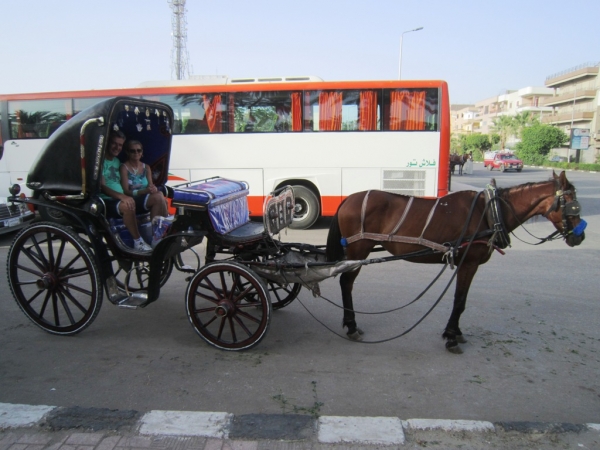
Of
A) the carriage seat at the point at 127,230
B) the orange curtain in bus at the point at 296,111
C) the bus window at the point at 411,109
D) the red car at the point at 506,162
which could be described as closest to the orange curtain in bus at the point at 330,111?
the orange curtain in bus at the point at 296,111

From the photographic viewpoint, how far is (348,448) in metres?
2.72

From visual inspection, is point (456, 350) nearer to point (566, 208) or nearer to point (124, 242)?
point (566, 208)

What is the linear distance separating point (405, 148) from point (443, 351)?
22.5 feet

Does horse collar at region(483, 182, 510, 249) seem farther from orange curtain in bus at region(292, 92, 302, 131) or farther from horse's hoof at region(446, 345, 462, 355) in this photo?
orange curtain in bus at region(292, 92, 302, 131)

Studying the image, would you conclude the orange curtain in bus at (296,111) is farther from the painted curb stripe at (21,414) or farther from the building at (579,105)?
the building at (579,105)

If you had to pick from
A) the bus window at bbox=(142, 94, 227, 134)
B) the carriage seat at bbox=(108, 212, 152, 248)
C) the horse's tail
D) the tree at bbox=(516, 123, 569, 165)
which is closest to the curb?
the horse's tail

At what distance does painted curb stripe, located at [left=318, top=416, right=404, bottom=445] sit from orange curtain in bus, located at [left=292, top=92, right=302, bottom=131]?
326 inches

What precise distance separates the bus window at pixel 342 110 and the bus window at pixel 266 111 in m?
0.30

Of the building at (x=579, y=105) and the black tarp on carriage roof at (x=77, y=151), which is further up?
the building at (x=579, y=105)

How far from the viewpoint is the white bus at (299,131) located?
1013 centimetres

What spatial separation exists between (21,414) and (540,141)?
178 ft

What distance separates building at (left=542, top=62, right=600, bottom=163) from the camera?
52.8 m

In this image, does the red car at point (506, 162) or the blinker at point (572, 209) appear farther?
the red car at point (506, 162)

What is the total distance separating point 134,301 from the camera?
4.27 metres
